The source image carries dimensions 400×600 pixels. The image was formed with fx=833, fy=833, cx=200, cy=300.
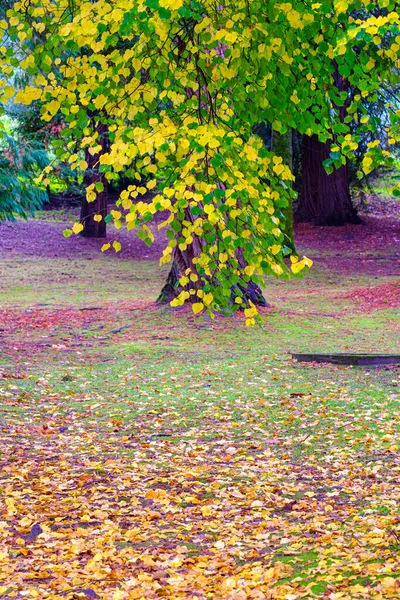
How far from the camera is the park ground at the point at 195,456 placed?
4.50 m

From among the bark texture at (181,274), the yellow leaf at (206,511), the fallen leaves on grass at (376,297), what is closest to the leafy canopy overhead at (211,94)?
the yellow leaf at (206,511)

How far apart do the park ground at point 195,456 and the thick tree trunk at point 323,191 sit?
534 inches

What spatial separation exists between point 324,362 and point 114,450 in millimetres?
4030

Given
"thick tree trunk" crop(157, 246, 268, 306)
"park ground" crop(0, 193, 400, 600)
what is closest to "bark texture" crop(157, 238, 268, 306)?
"thick tree trunk" crop(157, 246, 268, 306)

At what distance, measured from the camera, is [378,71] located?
555 cm

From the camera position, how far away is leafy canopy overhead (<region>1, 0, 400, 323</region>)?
4.45 meters

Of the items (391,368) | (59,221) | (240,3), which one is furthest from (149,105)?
(59,221)

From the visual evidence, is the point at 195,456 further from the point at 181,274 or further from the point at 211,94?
the point at 181,274

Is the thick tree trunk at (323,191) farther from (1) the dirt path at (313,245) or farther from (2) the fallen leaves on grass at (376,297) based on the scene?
(2) the fallen leaves on grass at (376,297)

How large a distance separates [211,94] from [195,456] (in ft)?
10.1

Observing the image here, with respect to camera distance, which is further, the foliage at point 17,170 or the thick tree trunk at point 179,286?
the foliage at point 17,170

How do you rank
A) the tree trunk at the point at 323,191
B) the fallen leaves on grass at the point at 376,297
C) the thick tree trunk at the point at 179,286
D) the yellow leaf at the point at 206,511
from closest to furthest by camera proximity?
the yellow leaf at the point at 206,511 → the thick tree trunk at the point at 179,286 → the fallen leaves on grass at the point at 376,297 → the tree trunk at the point at 323,191

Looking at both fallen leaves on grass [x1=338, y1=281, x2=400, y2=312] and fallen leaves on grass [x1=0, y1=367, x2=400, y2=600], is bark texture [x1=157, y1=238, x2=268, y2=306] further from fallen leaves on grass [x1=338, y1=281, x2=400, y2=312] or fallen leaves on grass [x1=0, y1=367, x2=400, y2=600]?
fallen leaves on grass [x1=0, y1=367, x2=400, y2=600]

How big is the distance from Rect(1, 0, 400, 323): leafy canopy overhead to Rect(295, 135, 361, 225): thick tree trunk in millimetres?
22809
